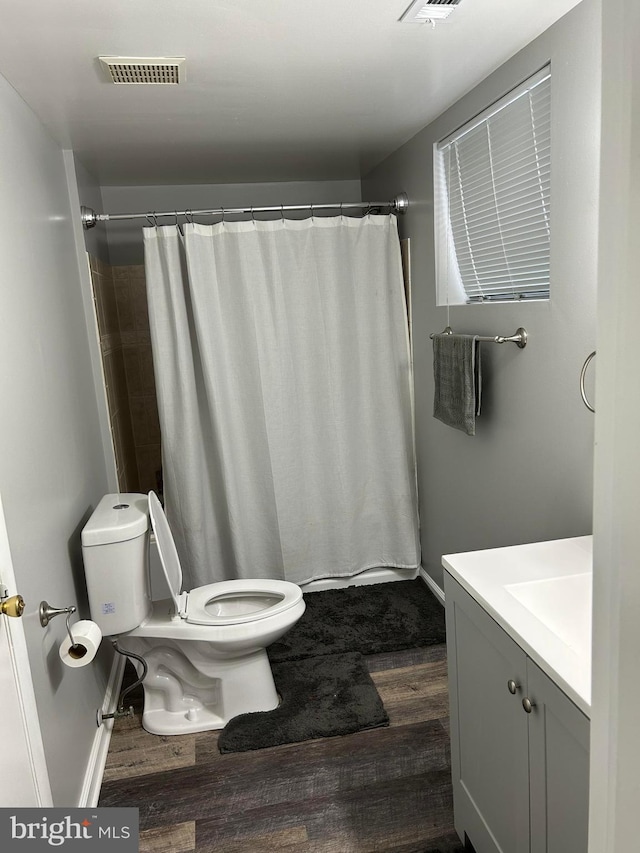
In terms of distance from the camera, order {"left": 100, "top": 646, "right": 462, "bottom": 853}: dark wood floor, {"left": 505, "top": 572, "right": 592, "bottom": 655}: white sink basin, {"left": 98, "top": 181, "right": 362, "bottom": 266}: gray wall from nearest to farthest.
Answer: {"left": 505, "top": 572, "right": 592, "bottom": 655}: white sink basin
{"left": 100, "top": 646, "right": 462, "bottom": 853}: dark wood floor
{"left": 98, "top": 181, "right": 362, "bottom": 266}: gray wall

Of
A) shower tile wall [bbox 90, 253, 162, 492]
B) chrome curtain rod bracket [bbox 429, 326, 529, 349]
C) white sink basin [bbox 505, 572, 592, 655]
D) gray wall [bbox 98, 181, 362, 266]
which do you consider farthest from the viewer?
gray wall [bbox 98, 181, 362, 266]

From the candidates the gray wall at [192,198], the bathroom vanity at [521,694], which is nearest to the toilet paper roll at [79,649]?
the bathroom vanity at [521,694]

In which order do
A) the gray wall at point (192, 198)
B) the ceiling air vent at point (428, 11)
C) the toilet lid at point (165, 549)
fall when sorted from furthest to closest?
the gray wall at point (192, 198) → the toilet lid at point (165, 549) → the ceiling air vent at point (428, 11)

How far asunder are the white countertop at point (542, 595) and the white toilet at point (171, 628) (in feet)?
3.37

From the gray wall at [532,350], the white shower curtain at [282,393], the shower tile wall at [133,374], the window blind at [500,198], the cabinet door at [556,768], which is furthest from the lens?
the shower tile wall at [133,374]

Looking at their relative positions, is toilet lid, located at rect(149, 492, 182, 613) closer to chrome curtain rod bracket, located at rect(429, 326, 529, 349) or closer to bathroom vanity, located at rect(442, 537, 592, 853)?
bathroom vanity, located at rect(442, 537, 592, 853)

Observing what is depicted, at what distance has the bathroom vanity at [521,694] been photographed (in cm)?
118

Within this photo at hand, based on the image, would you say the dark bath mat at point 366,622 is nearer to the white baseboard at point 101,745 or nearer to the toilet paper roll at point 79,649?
the white baseboard at point 101,745

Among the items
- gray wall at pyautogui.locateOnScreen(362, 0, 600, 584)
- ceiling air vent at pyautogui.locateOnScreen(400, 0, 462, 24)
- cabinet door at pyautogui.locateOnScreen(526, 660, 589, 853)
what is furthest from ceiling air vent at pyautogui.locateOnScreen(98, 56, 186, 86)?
cabinet door at pyautogui.locateOnScreen(526, 660, 589, 853)

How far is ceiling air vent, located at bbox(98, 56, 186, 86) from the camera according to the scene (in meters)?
1.83

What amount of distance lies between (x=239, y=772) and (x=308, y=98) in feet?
7.65

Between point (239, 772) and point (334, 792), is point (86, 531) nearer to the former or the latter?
point (239, 772)

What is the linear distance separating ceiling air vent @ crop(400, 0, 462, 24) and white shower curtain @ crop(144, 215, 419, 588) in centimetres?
137

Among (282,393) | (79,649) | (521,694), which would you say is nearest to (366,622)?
(282,393)
